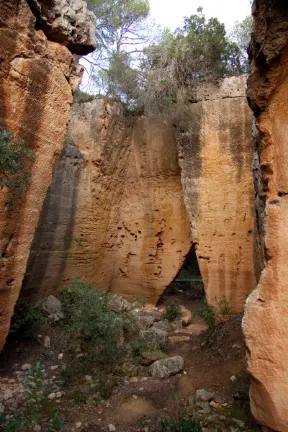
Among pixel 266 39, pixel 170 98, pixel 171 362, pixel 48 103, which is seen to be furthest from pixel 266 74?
pixel 170 98

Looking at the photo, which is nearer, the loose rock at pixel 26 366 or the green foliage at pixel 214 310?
the loose rock at pixel 26 366

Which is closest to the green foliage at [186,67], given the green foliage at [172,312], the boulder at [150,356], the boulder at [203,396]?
the green foliage at [172,312]

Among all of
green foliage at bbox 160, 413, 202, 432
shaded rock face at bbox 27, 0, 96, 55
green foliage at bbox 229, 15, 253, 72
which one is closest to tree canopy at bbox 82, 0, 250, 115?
green foliage at bbox 229, 15, 253, 72

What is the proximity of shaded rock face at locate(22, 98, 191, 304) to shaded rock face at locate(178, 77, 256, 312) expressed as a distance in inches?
37.9

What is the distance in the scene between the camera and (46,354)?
507 cm

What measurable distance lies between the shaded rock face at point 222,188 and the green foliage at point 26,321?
11.5 ft

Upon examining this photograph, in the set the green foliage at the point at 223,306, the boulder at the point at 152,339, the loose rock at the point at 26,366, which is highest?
the green foliage at the point at 223,306

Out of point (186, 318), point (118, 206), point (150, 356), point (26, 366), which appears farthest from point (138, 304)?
point (26, 366)

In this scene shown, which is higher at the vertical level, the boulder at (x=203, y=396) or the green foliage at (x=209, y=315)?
the green foliage at (x=209, y=315)

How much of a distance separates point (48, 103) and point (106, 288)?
18.3 feet

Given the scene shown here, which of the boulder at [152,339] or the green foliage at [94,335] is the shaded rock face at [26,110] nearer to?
the green foliage at [94,335]

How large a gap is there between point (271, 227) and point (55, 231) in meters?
5.45

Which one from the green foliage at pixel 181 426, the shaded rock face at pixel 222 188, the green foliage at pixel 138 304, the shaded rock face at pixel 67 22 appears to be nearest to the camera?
the green foliage at pixel 181 426

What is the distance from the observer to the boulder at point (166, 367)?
4.70m
